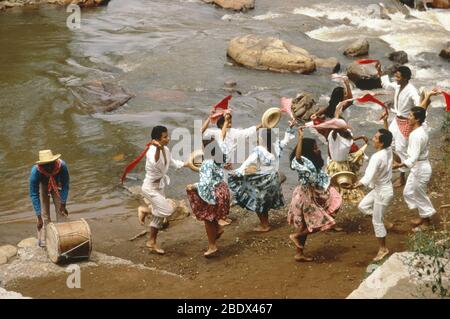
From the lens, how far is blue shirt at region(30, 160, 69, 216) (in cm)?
750

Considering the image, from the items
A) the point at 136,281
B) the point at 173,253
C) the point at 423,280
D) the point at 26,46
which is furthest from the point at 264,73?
the point at 423,280

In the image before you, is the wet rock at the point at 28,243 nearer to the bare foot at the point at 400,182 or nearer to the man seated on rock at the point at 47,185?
the man seated on rock at the point at 47,185

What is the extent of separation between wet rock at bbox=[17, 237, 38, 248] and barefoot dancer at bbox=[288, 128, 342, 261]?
3255 mm

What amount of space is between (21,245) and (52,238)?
976mm

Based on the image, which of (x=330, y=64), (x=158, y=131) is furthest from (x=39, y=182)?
(x=330, y=64)

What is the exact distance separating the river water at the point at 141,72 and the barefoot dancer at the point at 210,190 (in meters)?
2.20

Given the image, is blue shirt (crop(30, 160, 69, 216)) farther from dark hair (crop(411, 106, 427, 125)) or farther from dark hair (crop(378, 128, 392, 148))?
dark hair (crop(411, 106, 427, 125))

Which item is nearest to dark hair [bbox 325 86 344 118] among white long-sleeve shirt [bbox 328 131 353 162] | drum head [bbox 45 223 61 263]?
white long-sleeve shirt [bbox 328 131 353 162]

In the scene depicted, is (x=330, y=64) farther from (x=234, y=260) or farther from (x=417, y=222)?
(x=234, y=260)

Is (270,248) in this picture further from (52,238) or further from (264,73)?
(264,73)

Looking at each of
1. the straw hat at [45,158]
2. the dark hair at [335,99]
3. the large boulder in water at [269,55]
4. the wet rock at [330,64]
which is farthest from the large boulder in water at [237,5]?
the straw hat at [45,158]

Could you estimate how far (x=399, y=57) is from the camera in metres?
16.7

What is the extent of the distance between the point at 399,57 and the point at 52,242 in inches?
470

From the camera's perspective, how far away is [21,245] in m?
8.07
